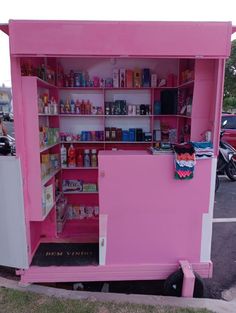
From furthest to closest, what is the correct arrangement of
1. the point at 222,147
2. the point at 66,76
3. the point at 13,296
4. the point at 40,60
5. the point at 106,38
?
the point at 222,147
the point at 66,76
the point at 40,60
the point at 13,296
the point at 106,38

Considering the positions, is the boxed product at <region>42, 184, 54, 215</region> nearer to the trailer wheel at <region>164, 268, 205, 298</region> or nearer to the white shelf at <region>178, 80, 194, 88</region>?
the trailer wheel at <region>164, 268, 205, 298</region>

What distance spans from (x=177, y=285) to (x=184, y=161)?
1126mm

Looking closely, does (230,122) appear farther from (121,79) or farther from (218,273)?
(218,273)

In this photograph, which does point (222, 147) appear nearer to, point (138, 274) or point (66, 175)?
point (66, 175)

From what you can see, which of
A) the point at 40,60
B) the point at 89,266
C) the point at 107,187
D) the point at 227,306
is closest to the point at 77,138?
the point at 40,60

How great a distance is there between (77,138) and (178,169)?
187cm

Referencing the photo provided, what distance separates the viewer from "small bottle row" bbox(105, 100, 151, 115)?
3701mm

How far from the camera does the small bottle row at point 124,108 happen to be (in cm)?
370

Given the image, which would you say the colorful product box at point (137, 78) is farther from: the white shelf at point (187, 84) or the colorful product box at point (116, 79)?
the white shelf at point (187, 84)

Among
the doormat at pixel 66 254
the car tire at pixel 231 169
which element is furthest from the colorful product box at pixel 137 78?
the car tire at pixel 231 169

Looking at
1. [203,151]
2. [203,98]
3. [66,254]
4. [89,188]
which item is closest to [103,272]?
[66,254]

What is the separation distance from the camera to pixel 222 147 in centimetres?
586

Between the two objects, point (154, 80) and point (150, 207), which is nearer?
point (150, 207)

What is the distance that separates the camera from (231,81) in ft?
55.0
